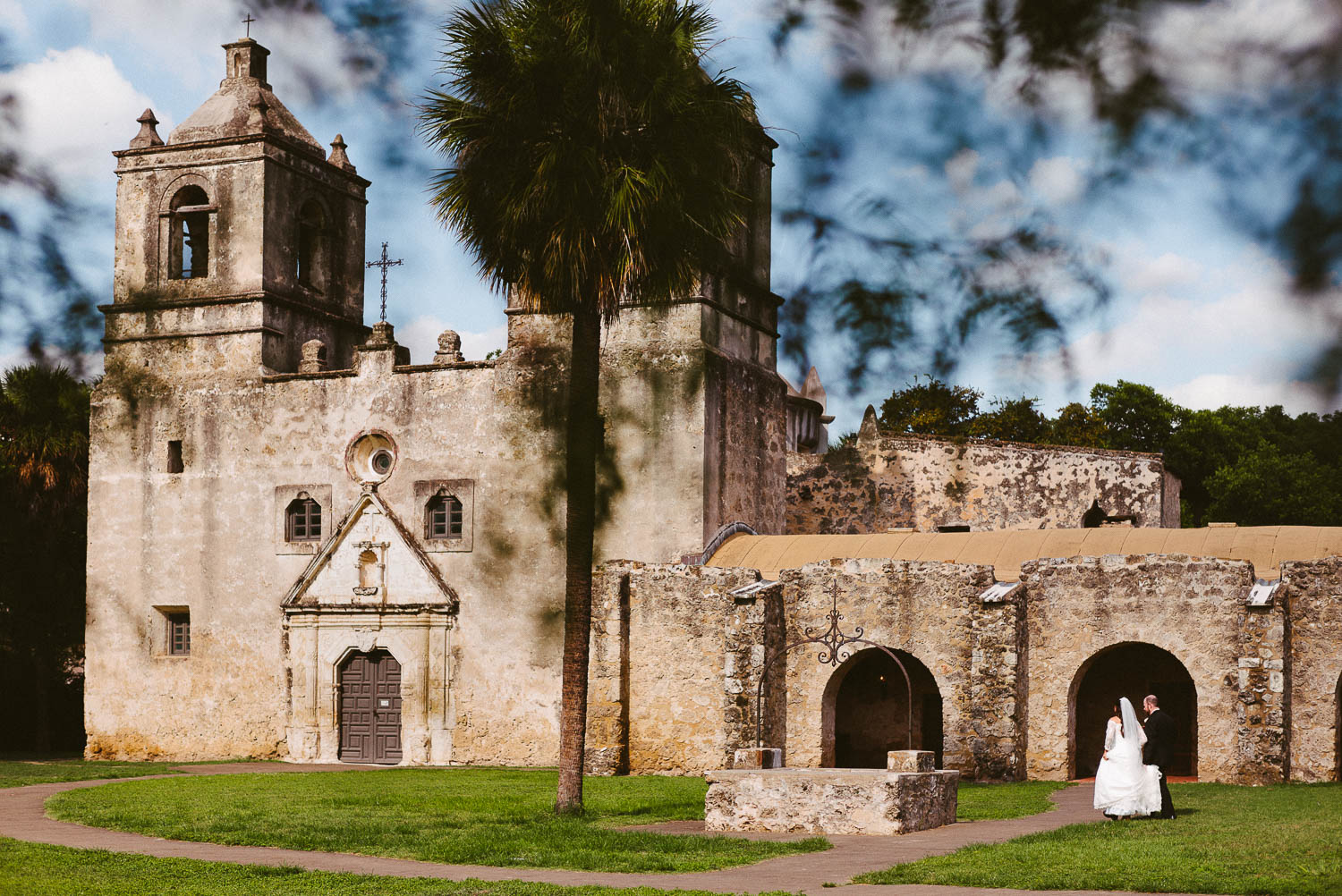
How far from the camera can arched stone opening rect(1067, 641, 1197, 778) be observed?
2661cm

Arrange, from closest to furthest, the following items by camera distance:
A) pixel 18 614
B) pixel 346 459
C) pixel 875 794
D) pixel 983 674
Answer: pixel 875 794, pixel 983 674, pixel 346 459, pixel 18 614

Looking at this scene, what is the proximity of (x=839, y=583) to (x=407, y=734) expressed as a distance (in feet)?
32.1

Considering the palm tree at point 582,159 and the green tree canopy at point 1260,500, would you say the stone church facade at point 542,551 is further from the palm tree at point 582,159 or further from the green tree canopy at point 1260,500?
the green tree canopy at point 1260,500

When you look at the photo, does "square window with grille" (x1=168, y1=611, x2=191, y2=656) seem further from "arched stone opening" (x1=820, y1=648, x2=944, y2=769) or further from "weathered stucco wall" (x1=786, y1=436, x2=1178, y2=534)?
"arched stone opening" (x1=820, y1=648, x2=944, y2=769)

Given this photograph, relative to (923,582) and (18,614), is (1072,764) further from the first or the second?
(18,614)

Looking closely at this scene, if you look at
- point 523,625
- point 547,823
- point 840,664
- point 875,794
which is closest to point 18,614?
point 523,625

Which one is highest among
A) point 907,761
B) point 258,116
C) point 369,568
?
point 258,116

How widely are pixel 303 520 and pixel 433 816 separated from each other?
601 inches

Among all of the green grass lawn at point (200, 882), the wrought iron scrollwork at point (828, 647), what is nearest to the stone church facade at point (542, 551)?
the wrought iron scrollwork at point (828, 647)

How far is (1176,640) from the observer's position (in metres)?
24.1

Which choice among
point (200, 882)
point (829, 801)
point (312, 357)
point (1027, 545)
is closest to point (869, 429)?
point (1027, 545)

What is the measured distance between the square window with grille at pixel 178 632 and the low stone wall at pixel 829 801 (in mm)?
18833

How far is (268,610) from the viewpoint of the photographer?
32.3m

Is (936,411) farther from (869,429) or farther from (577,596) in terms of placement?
(577,596)
